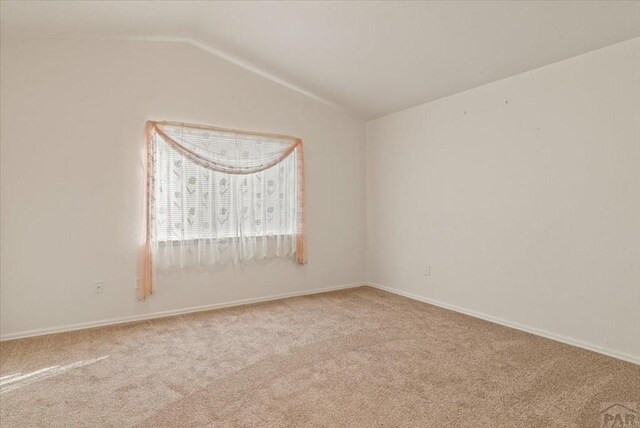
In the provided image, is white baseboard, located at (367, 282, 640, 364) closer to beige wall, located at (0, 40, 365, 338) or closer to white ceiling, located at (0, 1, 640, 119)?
beige wall, located at (0, 40, 365, 338)

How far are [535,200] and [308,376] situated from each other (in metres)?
2.38

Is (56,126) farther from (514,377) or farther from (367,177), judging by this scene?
(514,377)

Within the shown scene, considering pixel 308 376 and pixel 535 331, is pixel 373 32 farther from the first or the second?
pixel 535 331

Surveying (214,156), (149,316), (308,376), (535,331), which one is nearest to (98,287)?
(149,316)

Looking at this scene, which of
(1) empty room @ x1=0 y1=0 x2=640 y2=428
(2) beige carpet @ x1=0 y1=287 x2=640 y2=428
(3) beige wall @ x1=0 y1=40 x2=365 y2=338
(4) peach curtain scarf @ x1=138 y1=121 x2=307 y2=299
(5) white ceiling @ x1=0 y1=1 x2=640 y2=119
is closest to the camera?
(2) beige carpet @ x1=0 y1=287 x2=640 y2=428

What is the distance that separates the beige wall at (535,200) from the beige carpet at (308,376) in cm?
33

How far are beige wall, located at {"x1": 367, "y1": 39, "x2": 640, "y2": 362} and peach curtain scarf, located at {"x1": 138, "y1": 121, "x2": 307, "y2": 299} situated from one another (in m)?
1.26

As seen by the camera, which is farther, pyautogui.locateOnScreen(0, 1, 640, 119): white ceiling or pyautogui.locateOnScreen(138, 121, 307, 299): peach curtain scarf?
pyautogui.locateOnScreen(138, 121, 307, 299): peach curtain scarf

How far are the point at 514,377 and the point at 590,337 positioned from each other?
0.96 metres

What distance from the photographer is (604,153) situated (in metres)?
2.84

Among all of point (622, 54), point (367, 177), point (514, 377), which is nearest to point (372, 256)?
point (367, 177)

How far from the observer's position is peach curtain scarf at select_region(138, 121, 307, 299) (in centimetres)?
374

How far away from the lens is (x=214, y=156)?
4082 millimetres

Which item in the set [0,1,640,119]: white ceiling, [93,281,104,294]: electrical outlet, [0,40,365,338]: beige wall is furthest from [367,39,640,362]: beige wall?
[93,281,104,294]: electrical outlet
